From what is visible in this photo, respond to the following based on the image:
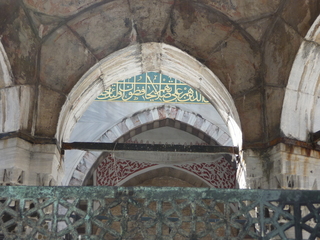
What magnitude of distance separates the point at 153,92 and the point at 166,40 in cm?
638

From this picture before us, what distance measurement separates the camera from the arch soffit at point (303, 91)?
19.1 ft

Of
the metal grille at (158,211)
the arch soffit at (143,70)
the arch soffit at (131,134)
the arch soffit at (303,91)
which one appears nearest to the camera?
the metal grille at (158,211)

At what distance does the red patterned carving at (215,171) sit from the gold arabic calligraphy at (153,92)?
1.64m

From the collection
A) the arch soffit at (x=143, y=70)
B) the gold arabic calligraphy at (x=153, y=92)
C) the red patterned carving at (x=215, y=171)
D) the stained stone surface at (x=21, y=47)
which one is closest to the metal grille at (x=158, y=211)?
the arch soffit at (x=143, y=70)

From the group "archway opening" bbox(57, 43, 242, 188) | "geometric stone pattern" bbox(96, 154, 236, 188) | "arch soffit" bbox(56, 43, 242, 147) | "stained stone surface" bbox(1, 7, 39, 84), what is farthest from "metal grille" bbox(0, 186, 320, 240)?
"geometric stone pattern" bbox(96, 154, 236, 188)

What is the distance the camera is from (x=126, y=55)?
6.43 meters

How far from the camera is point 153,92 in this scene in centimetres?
1267

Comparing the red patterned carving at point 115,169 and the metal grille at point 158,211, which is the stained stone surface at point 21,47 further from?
the red patterned carving at point 115,169

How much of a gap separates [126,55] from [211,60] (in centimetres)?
87

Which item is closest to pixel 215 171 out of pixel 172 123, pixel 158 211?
pixel 172 123

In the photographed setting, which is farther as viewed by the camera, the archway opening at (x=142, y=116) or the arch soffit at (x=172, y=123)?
the arch soffit at (x=172, y=123)

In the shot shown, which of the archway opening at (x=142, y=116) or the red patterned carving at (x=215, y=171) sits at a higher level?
the archway opening at (x=142, y=116)

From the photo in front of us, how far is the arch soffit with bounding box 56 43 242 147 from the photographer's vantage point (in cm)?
622

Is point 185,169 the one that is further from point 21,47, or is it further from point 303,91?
point 21,47
